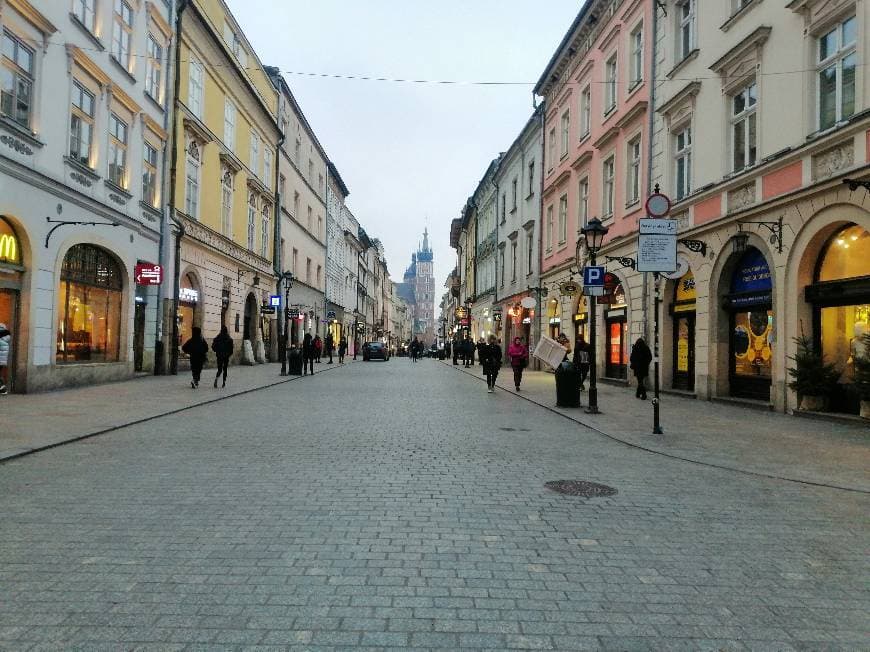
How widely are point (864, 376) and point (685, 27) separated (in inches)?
467

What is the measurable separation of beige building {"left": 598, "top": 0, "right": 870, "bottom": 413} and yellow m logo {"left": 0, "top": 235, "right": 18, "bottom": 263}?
1515cm

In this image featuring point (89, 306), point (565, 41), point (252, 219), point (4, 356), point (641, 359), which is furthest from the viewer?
point (252, 219)

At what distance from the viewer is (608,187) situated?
971 inches

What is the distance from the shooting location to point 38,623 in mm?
3393

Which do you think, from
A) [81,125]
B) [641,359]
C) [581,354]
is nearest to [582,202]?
[581,354]

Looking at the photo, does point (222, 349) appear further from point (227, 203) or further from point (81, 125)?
point (227, 203)

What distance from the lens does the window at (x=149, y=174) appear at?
71.5 ft

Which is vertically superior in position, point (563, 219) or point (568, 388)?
point (563, 219)

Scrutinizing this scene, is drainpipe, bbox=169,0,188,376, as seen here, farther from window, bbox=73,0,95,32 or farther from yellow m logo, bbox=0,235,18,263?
yellow m logo, bbox=0,235,18,263

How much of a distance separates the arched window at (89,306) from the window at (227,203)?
1053cm

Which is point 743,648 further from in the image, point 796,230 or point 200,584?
point 796,230

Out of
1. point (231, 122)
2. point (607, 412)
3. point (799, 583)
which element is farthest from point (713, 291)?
point (231, 122)

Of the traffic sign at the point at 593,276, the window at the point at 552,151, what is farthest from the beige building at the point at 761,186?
the window at the point at 552,151

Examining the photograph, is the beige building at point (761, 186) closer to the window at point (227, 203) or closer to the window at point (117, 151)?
the window at point (117, 151)
